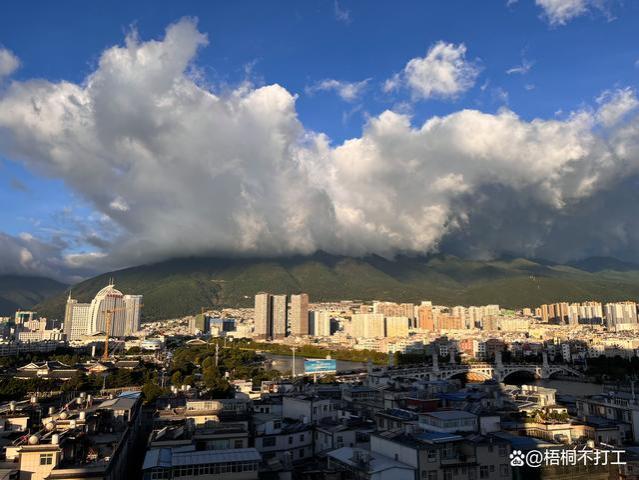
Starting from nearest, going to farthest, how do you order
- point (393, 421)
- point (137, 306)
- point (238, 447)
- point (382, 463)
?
point (382, 463) → point (238, 447) → point (393, 421) → point (137, 306)

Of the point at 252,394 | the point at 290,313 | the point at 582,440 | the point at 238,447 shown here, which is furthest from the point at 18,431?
the point at 290,313

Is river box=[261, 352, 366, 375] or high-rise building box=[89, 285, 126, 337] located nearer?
river box=[261, 352, 366, 375]

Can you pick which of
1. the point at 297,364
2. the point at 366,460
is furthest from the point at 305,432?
the point at 297,364

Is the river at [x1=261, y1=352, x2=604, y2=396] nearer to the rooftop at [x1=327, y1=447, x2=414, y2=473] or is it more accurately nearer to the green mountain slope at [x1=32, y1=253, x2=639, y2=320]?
the rooftop at [x1=327, y1=447, x2=414, y2=473]

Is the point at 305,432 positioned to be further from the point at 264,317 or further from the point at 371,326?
the point at 264,317

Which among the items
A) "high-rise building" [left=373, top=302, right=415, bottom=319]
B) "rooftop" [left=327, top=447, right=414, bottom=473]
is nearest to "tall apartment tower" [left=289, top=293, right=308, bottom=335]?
"high-rise building" [left=373, top=302, right=415, bottom=319]

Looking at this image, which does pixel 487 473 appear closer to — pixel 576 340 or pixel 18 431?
pixel 18 431

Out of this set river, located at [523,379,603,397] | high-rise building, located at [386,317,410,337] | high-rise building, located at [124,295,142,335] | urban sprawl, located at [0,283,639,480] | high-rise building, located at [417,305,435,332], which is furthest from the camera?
high-rise building, located at [417,305,435,332]
